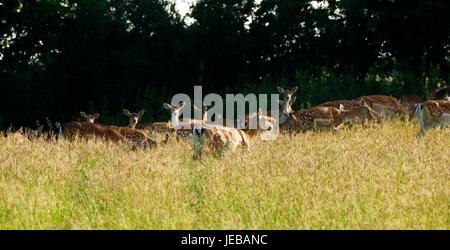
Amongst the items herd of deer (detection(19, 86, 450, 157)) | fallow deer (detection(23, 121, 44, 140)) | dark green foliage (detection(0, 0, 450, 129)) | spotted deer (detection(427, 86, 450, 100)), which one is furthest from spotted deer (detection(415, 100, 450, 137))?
dark green foliage (detection(0, 0, 450, 129))

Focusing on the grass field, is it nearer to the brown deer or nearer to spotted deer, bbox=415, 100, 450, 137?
the brown deer

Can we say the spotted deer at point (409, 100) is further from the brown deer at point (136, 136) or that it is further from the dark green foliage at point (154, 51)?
the brown deer at point (136, 136)

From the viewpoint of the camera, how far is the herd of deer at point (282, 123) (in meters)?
7.68

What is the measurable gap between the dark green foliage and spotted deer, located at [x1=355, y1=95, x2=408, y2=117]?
466cm

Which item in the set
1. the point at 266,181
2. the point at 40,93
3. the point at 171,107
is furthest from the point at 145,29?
the point at 266,181

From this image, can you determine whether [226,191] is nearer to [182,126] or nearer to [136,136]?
[136,136]

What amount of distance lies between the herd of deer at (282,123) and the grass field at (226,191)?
54cm

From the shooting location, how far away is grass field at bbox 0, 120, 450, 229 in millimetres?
4379

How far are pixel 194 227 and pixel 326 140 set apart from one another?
4.72 metres

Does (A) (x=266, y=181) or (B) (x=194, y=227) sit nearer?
(B) (x=194, y=227)

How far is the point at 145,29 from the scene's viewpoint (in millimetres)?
21797

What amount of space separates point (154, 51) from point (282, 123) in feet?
36.0
